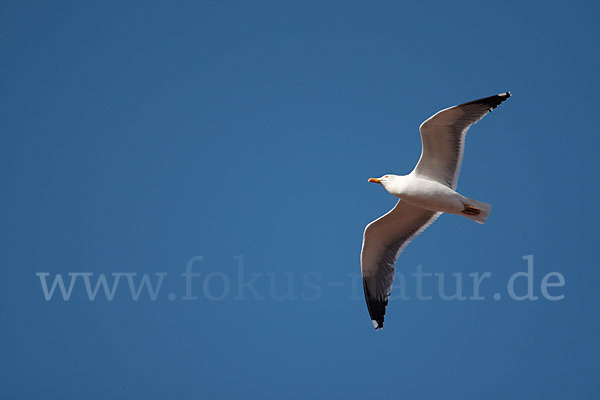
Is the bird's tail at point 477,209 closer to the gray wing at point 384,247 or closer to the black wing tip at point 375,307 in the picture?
the gray wing at point 384,247

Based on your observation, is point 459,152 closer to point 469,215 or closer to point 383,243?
point 469,215

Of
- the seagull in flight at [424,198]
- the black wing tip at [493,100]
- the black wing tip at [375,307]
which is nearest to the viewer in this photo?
the black wing tip at [493,100]

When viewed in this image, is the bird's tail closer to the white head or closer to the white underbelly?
the white underbelly

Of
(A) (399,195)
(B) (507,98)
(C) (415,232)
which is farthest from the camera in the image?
(C) (415,232)

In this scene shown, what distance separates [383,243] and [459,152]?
1817mm

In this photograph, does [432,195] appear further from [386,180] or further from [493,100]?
[493,100]

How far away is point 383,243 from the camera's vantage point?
1108cm

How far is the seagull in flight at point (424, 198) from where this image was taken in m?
9.72

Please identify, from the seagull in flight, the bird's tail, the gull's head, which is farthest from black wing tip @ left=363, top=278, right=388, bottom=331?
the bird's tail

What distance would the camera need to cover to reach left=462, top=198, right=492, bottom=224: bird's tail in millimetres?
9992

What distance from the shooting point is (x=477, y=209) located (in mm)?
10016

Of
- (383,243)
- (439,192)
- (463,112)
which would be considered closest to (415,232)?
(383,243)

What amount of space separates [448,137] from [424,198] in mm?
825

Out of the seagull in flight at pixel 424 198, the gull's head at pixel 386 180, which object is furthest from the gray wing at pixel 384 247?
the gull's head at pixel 386 180
